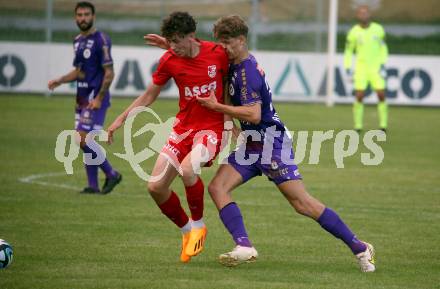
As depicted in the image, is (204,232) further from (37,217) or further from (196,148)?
(37,217)

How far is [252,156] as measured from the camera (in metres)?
8.12

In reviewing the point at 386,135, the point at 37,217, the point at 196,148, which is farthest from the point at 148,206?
the point at 386,135

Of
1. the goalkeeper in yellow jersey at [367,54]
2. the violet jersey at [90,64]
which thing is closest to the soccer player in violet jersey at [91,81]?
the violet jersey at [90,64]

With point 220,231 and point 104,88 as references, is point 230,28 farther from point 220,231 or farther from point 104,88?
point 104,88

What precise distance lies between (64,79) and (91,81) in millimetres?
347

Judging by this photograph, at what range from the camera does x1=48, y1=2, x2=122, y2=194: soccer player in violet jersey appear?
40.4 ft

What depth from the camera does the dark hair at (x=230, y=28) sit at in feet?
25.6

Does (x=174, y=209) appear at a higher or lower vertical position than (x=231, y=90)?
lower

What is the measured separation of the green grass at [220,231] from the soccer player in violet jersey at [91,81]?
320 millimetres

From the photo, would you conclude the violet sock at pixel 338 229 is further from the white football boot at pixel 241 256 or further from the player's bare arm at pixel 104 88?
the player's bare arm at pixel 104 88

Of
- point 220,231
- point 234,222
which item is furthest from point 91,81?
point 234,222

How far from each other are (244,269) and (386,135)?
12.9 meters

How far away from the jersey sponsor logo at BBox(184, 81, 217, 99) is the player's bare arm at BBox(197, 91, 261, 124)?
0.70 ft

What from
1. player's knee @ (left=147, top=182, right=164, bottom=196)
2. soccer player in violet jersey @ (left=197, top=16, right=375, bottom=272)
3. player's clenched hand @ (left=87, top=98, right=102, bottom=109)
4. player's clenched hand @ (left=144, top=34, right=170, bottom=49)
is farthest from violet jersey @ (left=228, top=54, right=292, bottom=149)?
player's clenched hand @ (left=87, top=98, right=102, bottom=109)
